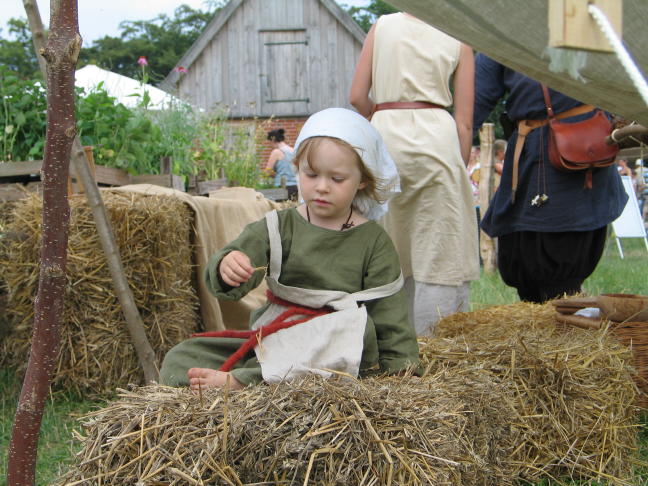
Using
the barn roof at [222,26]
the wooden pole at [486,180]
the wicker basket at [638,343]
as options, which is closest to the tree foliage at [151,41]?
the barn roof at [222,26]

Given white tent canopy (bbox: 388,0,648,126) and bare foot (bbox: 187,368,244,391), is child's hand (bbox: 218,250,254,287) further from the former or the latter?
white tent canopy (bbox: 388,0,648,126)

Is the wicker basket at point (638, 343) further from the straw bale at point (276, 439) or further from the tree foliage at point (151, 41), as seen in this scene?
the tree foliage at point (151, 41)

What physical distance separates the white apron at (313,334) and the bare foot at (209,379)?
3.8 inches

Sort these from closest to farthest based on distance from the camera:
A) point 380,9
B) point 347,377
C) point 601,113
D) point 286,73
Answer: point 347,377, point 601,113, point 286,73, point 380,9

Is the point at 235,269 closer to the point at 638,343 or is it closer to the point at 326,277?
the point at 326,277

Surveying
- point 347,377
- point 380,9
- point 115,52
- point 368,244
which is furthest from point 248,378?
point 115,52

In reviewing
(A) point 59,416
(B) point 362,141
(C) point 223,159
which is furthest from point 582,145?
(C) point 223,159

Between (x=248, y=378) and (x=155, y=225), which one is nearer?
(x=248, y=378)

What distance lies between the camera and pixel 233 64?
22984 millimetres

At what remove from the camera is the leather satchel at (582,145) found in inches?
137

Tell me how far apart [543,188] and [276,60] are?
19921 millimetres

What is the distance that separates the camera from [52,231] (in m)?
1.75

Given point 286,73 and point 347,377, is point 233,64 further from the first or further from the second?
point 347,377

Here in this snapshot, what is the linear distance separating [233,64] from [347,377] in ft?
72.4
